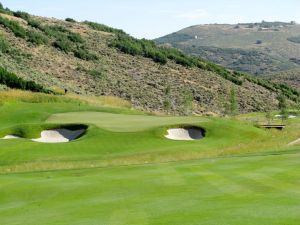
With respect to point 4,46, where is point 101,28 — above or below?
above

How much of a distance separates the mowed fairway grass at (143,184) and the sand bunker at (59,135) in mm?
1864

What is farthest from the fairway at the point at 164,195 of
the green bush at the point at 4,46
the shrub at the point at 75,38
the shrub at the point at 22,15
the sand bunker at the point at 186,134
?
the shrub at the point at 22,15

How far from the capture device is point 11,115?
49125 millimetres

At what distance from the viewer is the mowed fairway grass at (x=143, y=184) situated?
44.4ft

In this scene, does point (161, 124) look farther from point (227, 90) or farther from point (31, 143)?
point (227, 90)

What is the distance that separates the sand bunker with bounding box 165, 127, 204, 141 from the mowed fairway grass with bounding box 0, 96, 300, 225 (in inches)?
68.8

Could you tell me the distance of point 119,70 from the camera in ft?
345

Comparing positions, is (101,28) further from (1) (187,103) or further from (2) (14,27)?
(1) (187,103)

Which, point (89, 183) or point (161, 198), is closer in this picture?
point (161, 198)

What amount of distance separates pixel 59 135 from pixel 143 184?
23331 mm

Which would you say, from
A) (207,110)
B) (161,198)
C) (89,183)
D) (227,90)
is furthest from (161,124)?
(227,90)

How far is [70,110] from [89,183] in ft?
116

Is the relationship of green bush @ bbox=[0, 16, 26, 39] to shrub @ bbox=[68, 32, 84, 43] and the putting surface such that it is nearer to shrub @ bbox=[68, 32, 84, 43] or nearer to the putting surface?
shrub @ bbox=[68, 32, 84, 43]

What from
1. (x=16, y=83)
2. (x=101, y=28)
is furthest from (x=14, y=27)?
(x=16, y=83)
